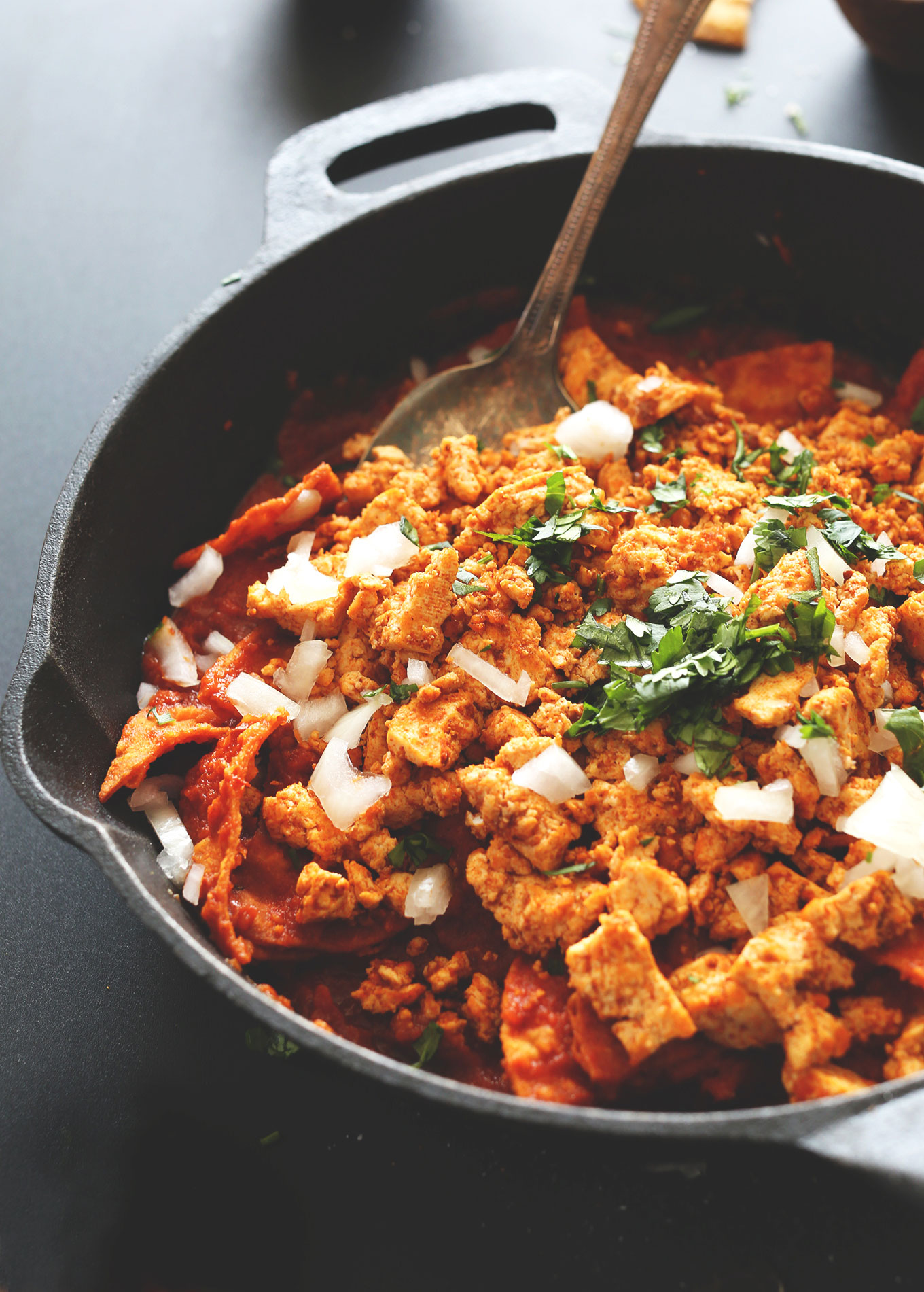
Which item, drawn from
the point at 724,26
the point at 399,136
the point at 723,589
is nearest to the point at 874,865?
the point at 723,589

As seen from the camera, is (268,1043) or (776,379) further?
(776,379)

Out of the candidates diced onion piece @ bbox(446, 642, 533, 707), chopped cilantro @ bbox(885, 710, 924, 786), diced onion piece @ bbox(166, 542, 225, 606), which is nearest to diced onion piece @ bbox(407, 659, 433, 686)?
diced onion piece @ bbox(446, 642, 533, 707)

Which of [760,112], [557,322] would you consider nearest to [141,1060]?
[557,322]

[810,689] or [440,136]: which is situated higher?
[440,136]

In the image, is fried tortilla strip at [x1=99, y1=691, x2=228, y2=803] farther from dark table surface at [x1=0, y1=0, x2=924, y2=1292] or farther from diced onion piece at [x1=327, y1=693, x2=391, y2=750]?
dark table surface at [x1=0, y1=0, x2=924, y2=1292]

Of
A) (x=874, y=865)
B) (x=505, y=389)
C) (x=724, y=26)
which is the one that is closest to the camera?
(x=874, y=865)

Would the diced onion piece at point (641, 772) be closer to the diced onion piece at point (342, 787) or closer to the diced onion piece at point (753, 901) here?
the diced onion piece at point (753, 901)

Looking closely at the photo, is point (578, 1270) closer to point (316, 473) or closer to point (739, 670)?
point (739, 670)

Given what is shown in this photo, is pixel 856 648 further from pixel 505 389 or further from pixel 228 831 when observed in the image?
pixel 228 831
